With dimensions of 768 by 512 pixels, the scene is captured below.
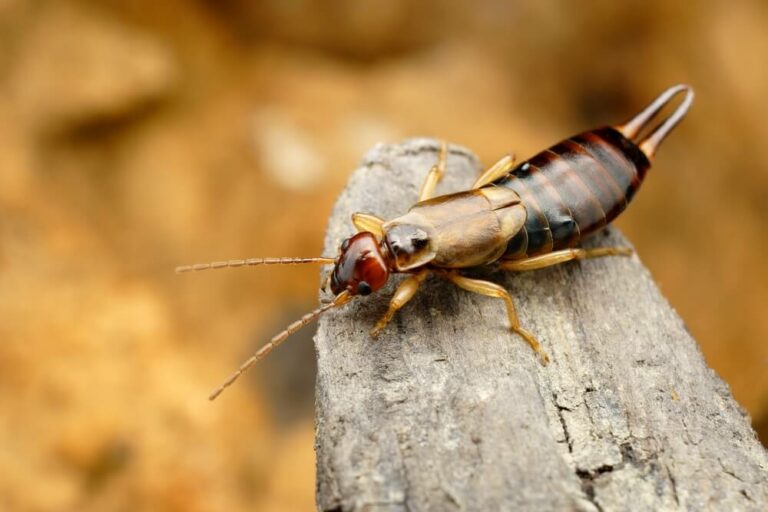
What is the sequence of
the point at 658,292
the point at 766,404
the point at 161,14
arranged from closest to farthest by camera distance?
the point at 658,292 → the point at 766,404 → the point at 161,14

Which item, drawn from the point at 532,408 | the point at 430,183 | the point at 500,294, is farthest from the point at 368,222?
the point at 532,408

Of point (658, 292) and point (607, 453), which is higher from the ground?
point (658, 292)

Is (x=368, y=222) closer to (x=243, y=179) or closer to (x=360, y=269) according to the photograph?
(x=360, y=269)

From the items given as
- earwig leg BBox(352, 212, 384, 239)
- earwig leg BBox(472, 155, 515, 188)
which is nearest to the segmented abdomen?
earwig leg BBox(472, 155, 515, 188)

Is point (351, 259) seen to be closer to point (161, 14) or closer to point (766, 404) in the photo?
point (766, 404)

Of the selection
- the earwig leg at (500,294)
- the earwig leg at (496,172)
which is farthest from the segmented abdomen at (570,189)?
the earwig leg at (500,294)

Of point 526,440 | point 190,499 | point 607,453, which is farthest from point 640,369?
point 190,499

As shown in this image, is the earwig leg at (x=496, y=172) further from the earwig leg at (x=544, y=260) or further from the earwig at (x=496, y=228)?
the earwig leg at (x=544, y=260)
